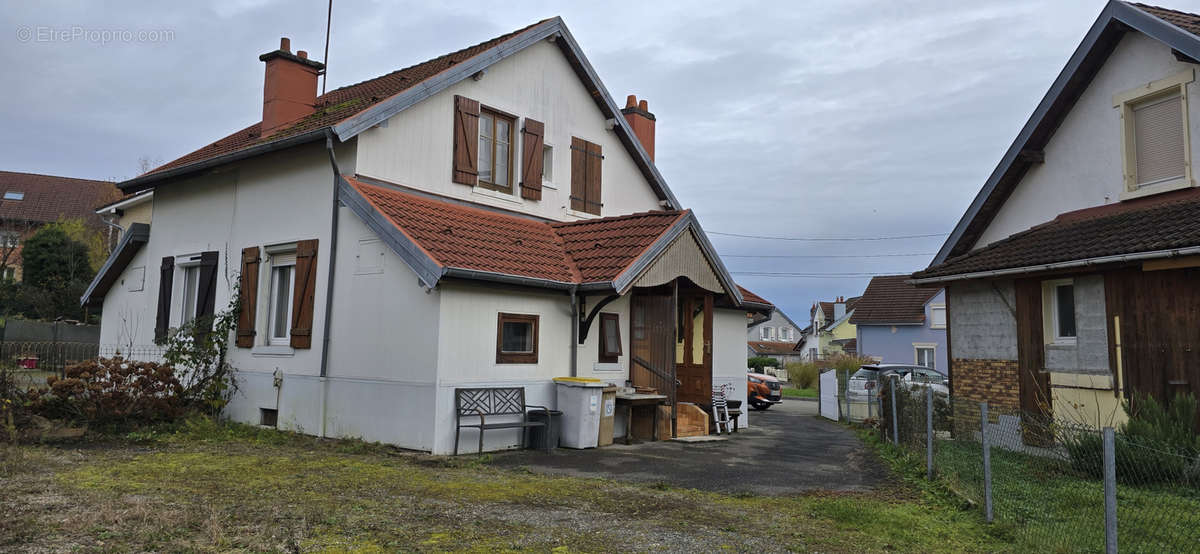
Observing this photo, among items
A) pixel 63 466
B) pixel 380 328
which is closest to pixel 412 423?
pixel 380 328

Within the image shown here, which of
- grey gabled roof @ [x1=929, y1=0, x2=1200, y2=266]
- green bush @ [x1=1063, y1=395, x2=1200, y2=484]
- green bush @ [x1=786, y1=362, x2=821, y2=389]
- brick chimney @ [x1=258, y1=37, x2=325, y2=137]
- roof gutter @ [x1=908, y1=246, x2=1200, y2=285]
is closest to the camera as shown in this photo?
green bush @ [x1=1063, y1=395, x2=1200, y2=484]

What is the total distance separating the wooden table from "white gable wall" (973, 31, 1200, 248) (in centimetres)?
712

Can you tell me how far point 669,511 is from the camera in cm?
796

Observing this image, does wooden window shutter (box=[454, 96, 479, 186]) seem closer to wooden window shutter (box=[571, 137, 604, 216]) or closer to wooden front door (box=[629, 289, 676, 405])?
wooden window shutter (box=[571, 137, 604, 216])

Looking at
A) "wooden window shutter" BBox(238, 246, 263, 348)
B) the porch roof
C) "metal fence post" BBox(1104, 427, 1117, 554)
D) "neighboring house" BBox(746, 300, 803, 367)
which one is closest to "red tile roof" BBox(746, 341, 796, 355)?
"neighboring house" BBox(746, 300, 803, 367)

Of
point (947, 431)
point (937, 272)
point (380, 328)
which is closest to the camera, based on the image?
point (380, 328)

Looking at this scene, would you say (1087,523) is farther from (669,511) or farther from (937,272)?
(937,272)

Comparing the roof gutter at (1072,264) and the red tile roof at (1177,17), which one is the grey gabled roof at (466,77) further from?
the red tile roof at (1177,17)

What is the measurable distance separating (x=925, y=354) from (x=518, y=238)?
3525 cm

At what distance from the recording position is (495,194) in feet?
50.8

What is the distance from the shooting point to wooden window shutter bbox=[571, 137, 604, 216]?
17312 mm

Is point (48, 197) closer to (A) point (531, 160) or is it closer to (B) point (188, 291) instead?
(B) point (188, 291)

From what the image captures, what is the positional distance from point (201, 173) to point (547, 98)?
710cm

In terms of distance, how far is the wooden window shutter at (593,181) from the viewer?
696 inches
